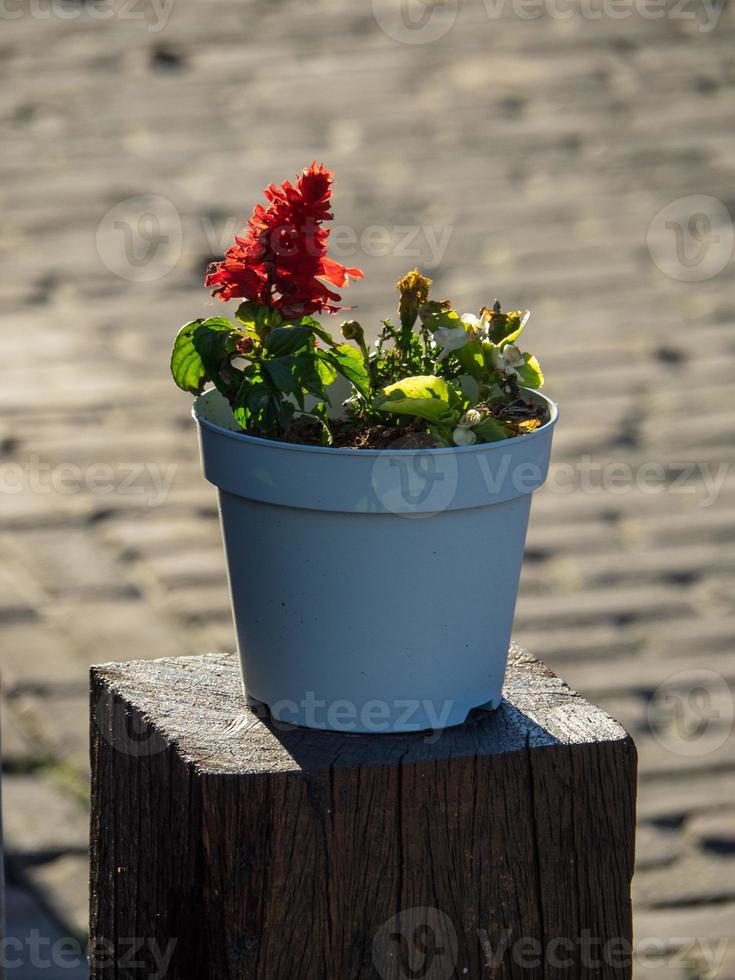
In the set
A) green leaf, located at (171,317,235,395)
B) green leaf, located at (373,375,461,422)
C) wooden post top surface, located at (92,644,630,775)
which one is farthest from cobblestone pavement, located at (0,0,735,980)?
wooden post top surface, located at (92,644,630,775)

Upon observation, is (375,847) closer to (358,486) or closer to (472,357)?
(358,486)

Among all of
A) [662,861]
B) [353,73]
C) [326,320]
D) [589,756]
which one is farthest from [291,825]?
[353,73]

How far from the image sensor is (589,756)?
1.06 metres

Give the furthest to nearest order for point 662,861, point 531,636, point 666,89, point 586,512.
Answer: point 666,89, point 586,512, point 531,636, point 662,861

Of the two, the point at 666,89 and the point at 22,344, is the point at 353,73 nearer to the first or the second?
the point at 666,89

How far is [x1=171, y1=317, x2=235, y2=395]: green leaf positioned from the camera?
1010 millimetres

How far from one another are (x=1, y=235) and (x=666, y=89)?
2.36 metres

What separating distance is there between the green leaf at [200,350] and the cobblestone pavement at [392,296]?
52 millimetres

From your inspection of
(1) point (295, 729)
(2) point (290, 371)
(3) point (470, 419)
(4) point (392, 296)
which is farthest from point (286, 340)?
Answer: (4) point (392, 296)

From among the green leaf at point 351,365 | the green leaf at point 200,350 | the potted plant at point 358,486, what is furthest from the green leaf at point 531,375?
the green leaf at point 200,350

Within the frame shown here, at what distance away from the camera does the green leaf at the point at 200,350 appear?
3.31 ft

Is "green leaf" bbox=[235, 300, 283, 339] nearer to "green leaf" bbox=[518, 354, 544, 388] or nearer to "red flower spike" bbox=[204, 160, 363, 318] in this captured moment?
"red flower spike" bbox=[204, 160, 363, 318]

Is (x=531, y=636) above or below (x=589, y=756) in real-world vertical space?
below

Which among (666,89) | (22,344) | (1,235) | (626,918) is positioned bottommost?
(626,918)
